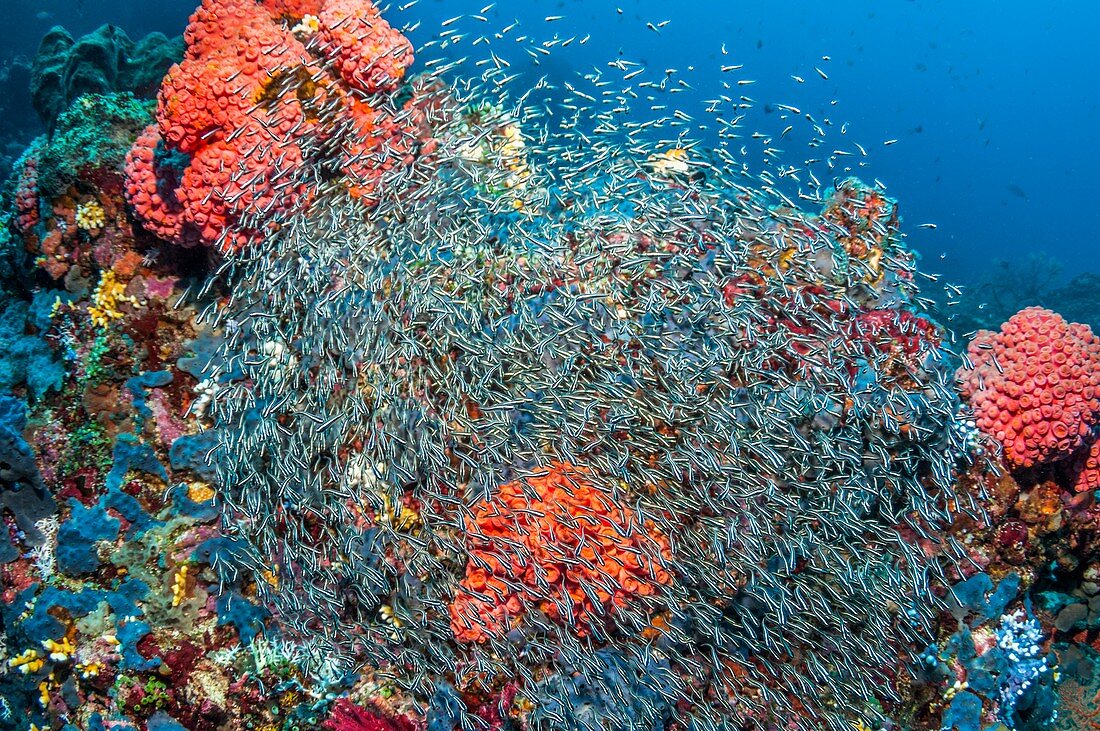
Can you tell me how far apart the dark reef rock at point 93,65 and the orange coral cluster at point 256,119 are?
502cm

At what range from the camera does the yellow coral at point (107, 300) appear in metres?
5.74

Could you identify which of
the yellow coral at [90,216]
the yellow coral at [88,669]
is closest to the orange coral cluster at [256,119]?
the yellow coral at [90,216]

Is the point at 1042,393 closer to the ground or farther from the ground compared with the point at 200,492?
farther from the ground

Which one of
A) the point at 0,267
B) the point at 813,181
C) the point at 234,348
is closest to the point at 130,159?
the point at 234,348

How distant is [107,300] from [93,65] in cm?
740

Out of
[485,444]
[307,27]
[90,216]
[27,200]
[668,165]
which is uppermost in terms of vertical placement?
[668,165]

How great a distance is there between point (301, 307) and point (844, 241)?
226 inches

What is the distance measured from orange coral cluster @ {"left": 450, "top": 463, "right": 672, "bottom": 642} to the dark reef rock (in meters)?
9.70

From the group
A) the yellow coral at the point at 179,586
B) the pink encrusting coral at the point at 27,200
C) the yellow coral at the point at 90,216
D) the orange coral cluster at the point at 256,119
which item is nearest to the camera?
the yellow coral at the point at 179,586

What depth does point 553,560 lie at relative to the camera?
166 inches

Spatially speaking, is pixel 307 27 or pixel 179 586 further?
pixel 307 27

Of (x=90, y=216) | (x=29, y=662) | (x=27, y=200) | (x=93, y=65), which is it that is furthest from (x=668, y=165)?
(x=93, y=65)

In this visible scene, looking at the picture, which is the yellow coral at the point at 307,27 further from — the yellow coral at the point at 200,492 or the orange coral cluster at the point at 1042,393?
the orange coral cluster at the point at 1042,393

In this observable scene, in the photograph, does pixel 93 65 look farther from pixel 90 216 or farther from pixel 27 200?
pixel 90 216
